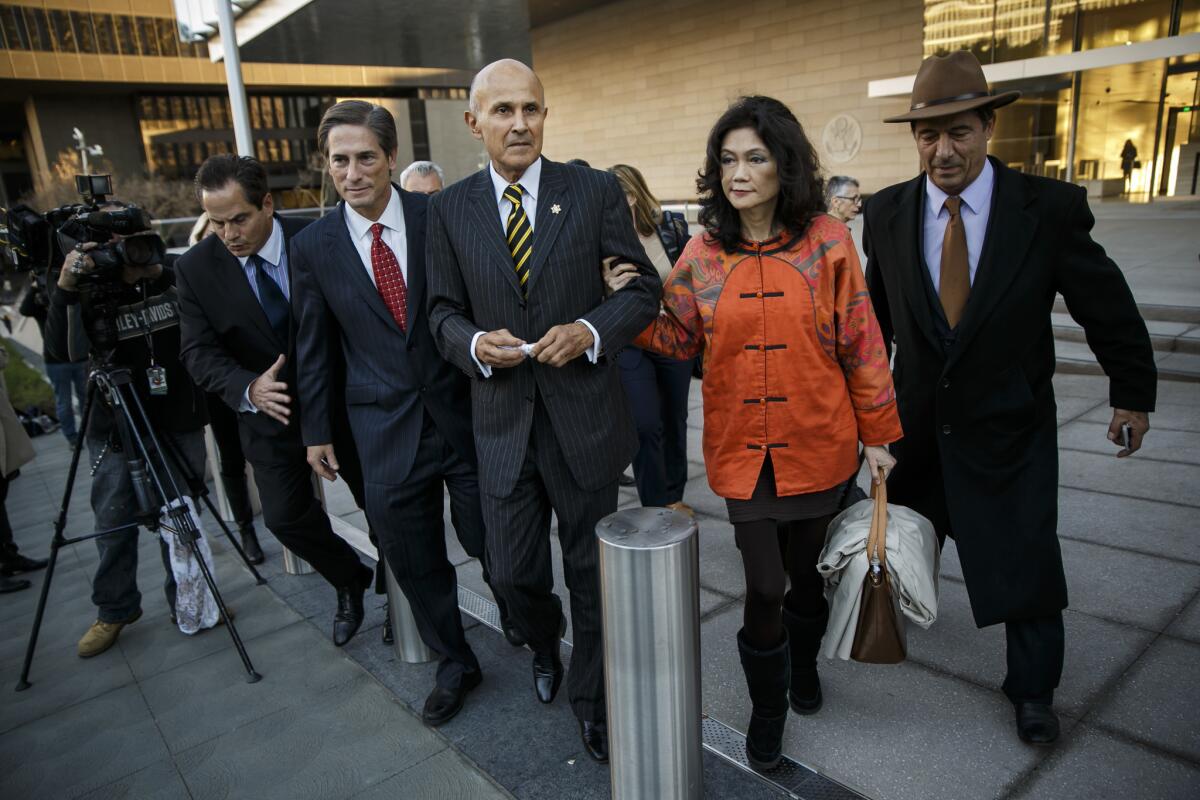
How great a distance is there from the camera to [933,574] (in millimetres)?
2379

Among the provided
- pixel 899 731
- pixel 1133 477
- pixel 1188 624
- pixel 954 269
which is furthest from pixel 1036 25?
pixel 899 731

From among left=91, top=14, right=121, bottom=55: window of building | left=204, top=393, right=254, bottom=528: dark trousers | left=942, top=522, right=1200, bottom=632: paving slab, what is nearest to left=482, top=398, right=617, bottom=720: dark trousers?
left=942, top=522, right=1200, bottom=632: paving slab

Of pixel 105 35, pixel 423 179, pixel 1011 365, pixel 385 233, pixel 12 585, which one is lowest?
pixel 12 585

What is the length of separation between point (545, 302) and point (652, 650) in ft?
3.42

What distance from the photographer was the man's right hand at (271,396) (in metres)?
3.04

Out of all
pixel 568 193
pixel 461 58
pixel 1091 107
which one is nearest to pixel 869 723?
pixel 568 193

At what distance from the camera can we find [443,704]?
9.59 ft

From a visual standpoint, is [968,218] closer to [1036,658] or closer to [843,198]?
[1036,658]

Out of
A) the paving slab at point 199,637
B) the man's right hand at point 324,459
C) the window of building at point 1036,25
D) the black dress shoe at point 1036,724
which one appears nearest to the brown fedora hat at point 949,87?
the black dress shoe at point 1036,724

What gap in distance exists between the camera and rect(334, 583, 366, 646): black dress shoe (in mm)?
3607

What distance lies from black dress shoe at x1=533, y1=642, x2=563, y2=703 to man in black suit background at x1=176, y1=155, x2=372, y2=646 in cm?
106

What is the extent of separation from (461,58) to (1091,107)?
56.2 feet

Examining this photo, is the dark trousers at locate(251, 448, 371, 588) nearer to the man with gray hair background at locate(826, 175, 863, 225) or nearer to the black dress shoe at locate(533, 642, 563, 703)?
the black dress shoe at locate(533, 642, 563, 703)

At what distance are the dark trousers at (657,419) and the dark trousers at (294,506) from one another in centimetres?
154
